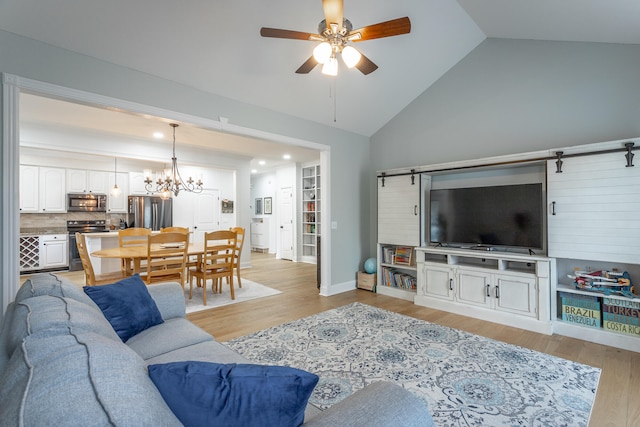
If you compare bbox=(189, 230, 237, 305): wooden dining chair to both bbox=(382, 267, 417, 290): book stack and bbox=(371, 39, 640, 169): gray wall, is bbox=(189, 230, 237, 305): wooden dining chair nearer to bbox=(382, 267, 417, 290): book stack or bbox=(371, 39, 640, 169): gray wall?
bbox=(382, 267, 417, 290): book stack

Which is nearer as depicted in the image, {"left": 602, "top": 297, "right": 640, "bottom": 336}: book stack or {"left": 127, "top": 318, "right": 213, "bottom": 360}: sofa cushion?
{"left": 127, "top": 318, "right": 213, "bottom": 360}: sofa cushion

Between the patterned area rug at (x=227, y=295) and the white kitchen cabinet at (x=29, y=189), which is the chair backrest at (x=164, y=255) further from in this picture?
the white kitchen cabinet at (x=29, y=189)

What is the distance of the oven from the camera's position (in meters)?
6.65

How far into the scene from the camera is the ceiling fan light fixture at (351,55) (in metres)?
2.37

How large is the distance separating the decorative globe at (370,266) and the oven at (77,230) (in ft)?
20.1

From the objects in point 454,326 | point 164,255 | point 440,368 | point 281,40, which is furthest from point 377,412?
point 164,255

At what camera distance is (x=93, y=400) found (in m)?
0.60

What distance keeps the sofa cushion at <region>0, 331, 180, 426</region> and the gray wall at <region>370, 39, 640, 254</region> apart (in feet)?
14.5

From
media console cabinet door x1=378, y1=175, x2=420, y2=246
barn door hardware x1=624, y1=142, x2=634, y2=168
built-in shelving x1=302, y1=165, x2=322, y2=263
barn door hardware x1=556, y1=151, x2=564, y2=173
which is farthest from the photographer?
built-in shelving x1=302, y1=165, x2=322, y2=263

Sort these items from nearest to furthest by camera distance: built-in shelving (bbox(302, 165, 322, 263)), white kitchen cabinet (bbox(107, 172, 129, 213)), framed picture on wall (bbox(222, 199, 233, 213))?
white kitchen cabinet (bbox(107, 172, 129, 213)) → framed picture on wall (bbox(222, 199, 233, 213)) → built-in shelving (bbox(302, 165, 322, 263))

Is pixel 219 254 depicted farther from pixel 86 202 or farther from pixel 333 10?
pixel 86 202

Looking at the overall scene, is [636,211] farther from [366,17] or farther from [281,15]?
[281,15]

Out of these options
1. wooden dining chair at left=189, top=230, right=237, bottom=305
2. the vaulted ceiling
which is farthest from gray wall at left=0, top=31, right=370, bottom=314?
wooden dining chair at left=189, top=230, right=237, bottom=305

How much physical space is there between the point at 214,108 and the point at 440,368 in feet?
11.6
